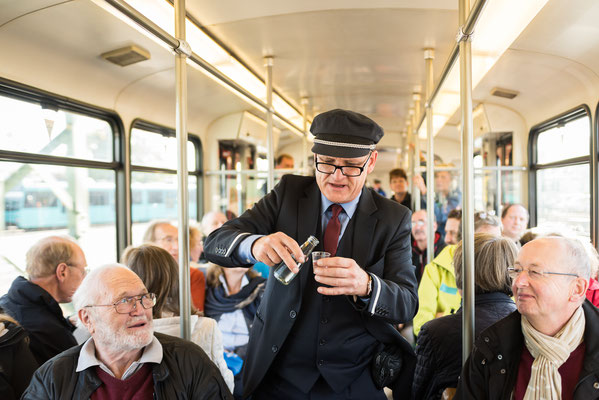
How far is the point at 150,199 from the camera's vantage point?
4820 millimetres

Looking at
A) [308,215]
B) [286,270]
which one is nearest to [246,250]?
[286,270]

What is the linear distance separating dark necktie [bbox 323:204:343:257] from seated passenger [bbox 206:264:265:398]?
154 centimetres

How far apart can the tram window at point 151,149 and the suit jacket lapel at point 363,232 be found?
3.09 m

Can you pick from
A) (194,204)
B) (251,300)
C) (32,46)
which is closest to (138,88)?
(32,46)

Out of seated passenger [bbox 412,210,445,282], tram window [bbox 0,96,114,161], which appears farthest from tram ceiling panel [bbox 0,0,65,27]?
seated passenger [bbox 412,210,445,282]

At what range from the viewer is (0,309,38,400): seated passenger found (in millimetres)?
1667

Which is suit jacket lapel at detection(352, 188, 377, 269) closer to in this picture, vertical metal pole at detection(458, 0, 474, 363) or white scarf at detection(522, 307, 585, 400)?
vertical metal pole at detection(458, 0, 474, 363)

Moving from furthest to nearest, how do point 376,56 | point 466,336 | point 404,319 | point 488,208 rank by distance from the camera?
point 488,208 → point 376,56 → point 466,336 → point 404,319

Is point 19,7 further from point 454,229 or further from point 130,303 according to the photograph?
point 454,229

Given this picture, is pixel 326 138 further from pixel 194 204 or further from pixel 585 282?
pixel 194 204

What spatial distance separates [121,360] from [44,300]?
0.74m

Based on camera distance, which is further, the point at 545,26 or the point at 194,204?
the point at 194,204

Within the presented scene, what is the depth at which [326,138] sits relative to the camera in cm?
145

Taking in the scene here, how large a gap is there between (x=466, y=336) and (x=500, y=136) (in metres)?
4.93
